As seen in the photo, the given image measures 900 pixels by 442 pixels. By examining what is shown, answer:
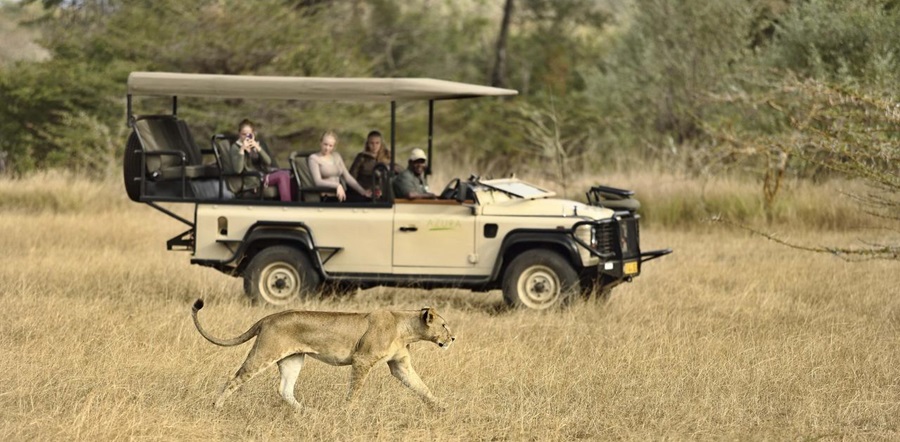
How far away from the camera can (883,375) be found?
9195 mm

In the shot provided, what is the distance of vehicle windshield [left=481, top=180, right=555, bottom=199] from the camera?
478 inches

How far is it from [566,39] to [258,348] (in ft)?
117

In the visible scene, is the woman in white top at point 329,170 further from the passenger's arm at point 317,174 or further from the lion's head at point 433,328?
the lion's head at point 433,328

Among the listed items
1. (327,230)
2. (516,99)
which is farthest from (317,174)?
(516,99)

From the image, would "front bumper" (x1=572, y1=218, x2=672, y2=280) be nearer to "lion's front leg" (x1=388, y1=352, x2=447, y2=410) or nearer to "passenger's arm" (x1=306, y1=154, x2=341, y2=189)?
"passenger's arm" (x1=306, y1=154, x2=341, y2=189)

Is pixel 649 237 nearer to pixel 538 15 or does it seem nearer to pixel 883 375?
pixel 883 375

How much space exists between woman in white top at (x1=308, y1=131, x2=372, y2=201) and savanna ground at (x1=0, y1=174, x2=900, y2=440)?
0.99m

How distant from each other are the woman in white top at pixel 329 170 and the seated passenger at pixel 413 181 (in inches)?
11.4

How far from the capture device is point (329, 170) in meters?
12.7

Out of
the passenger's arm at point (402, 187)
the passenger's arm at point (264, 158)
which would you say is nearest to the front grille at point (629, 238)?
the passenger's arm at point (402, 187)

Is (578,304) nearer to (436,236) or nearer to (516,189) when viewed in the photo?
(516,189)

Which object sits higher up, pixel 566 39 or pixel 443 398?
pixel 566 39

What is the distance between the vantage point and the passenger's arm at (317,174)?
12508mm

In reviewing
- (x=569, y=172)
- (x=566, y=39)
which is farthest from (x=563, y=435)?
(x=566, y=39)
